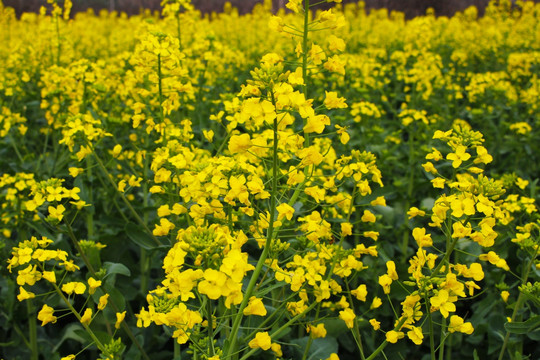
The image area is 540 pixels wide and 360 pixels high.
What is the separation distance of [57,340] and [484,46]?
25.4 feet

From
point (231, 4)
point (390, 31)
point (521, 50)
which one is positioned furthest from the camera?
point (231, 4)

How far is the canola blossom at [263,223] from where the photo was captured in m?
1.36

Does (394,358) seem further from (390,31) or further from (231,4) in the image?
(231,4)

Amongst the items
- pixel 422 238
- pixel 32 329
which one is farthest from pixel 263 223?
pixel 32 329

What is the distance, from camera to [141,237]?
2.41m

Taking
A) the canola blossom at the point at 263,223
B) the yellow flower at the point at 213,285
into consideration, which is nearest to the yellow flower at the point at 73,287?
the canola blossom at the point at 263,223

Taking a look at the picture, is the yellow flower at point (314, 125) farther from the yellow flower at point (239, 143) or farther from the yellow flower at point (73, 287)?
the yellow flower at point (73, 287)

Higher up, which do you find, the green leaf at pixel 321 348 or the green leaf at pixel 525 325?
the green leaf at pixel 525 325

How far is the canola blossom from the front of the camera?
1.36 m

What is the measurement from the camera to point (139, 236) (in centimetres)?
241

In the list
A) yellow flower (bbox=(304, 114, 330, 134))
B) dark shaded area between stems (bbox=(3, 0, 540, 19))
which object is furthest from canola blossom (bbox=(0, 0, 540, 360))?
dark shaded area between stems (bbox=(3, 0, 540, 19))

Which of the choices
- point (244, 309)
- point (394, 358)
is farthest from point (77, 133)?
point (394, 358)

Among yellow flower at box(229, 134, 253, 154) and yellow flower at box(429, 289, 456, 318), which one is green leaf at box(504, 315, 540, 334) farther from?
yellow flower at box(229, 134, 253, 154)

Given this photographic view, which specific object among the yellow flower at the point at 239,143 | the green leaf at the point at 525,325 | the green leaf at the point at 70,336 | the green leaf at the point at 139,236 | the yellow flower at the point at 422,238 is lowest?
the green leaf at the point at 70,336
